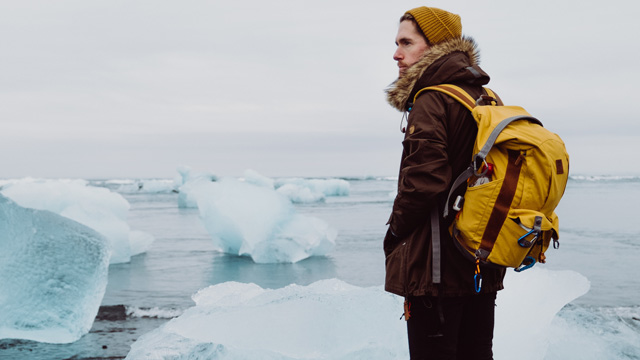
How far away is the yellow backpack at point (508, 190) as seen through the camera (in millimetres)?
1541

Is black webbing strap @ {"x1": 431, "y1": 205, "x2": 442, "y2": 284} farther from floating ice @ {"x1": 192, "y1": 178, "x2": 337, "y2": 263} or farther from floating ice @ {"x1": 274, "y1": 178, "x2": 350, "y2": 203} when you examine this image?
floating ice @ {"x1": 274, "y1": 178, "x2": 350, "y2": 203}

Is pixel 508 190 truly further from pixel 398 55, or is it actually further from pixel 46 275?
pixel 46 275

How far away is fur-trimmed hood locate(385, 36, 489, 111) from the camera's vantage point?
172 centimetres

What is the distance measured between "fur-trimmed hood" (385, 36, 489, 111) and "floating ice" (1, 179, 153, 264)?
6539mm

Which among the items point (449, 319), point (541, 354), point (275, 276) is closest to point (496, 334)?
point (541, 354)

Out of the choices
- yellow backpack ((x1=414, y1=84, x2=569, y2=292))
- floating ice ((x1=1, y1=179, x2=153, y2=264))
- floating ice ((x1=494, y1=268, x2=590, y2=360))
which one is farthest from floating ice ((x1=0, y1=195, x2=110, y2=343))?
floating ice ((x1=1, y1=179, x2=153, y2=264))

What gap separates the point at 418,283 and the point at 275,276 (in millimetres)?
5208

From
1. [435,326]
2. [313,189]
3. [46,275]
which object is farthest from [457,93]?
[313,189]

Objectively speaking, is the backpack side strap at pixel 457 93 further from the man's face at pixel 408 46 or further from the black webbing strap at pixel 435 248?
the black webbing strap at pixel 435 248

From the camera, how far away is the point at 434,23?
180 centimetres

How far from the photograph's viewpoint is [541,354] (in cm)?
269

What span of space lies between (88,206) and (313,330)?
6500 millimetres

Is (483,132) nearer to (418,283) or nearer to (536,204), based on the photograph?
(536,204)

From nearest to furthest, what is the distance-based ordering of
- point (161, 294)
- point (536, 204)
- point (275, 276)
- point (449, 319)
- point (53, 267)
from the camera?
point (536, 204)
point (449, 319)
point (53, 267)
point (161, 294)
point (275, 276)
